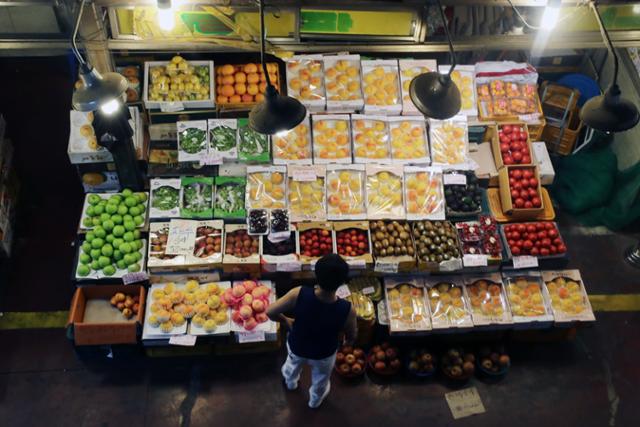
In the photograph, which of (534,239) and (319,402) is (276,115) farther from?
(534,239)

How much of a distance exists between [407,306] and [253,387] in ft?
5.39

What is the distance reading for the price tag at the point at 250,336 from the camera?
5477 millimetres

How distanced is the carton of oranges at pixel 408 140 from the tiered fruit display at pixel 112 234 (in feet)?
8.42

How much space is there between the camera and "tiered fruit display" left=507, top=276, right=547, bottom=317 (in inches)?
227

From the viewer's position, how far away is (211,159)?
598 centimetres

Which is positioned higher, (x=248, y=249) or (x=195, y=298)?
(x=248, y=249)

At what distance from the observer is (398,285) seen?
19.4ft

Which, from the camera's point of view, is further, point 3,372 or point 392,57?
point 392,57

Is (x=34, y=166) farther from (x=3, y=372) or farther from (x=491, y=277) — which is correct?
(x=491, y=277)

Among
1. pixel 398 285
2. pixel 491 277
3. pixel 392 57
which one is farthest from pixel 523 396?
pixel 392 57

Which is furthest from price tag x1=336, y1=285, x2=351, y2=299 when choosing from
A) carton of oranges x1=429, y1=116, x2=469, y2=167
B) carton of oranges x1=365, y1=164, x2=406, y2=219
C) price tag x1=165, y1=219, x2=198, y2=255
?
carton of oranges x1=429, y1=116, x2=469, y2=167

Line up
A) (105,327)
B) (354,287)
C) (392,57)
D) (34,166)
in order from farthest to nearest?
1. (34,166)
2. (392,57)
3. (354,287)
4. (105,327)

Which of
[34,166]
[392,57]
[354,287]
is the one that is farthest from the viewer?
[34,166]

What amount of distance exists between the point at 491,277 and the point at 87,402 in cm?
398
